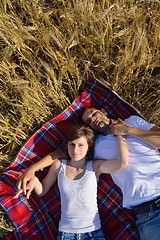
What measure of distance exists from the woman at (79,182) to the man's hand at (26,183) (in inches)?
2.6

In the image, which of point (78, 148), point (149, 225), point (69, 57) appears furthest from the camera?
point (69, 57)

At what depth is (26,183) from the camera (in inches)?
104

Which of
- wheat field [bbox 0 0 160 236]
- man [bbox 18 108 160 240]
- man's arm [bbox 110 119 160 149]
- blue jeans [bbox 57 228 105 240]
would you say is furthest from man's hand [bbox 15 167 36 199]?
man's arm [bbox 110 119 160 149]

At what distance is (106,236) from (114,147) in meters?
1.09

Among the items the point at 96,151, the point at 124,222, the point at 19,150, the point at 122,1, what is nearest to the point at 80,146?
the point at 96,151

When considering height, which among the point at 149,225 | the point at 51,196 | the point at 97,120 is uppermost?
the point at 97,120

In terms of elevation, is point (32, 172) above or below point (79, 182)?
above

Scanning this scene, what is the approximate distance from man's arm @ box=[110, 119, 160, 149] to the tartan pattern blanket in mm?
412

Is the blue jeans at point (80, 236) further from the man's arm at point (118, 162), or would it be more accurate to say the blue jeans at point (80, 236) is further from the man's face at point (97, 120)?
the man's face at point (97, 120)

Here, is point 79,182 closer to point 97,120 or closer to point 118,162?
point 118,162

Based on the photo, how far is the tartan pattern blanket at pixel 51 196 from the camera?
2.71 meters

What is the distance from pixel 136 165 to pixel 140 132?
0.39m

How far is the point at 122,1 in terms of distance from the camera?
2752mm

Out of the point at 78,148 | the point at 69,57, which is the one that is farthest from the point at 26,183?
the point at 69,57
